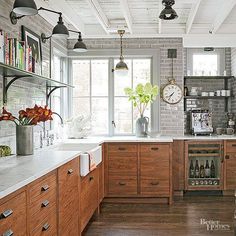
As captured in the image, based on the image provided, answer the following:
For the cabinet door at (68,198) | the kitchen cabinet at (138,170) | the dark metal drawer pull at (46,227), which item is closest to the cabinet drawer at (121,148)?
the kitchen cabinet at (138,170)

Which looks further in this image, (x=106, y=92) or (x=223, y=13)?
(x=106, y=92)

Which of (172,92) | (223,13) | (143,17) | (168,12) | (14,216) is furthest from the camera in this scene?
(172,92)

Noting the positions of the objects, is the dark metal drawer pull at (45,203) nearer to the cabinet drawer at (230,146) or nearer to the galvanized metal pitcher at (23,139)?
the galvanized metal pitcher at (23,139)

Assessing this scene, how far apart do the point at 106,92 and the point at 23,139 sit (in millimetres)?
2872

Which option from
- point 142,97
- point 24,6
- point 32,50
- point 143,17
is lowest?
point 142,97

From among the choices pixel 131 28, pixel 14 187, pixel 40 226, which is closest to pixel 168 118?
pixel 131 28

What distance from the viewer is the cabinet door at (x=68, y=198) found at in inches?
115

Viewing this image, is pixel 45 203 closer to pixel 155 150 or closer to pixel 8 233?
pixel 8 233

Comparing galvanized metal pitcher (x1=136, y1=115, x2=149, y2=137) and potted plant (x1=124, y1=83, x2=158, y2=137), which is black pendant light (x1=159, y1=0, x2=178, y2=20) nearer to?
potted plant (x1=124, y1=83, x2=158, y2=137)

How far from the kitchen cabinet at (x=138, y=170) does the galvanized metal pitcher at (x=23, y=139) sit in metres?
2.08

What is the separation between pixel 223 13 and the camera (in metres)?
4.74

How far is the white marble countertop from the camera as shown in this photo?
196 cm

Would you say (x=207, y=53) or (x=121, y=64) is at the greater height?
(x=207, y=53)

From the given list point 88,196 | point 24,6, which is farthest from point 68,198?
point 24,6
